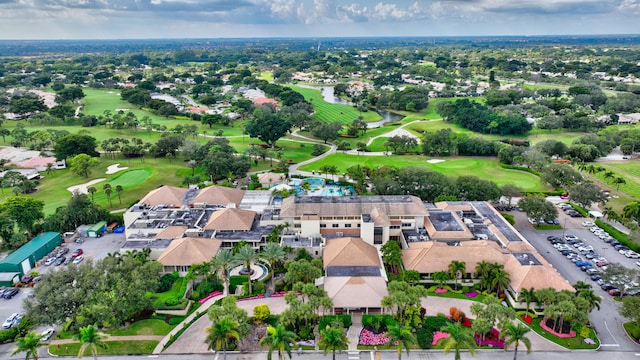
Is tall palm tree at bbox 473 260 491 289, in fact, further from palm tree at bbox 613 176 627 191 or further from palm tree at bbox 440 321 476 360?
→ palm tree at bbox 613 176 627 191

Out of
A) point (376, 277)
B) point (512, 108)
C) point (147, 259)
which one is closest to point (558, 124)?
point (512, 108)

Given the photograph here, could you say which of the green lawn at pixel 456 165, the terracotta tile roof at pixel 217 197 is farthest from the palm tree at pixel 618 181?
the terracotta tile roof at pixel 217 197

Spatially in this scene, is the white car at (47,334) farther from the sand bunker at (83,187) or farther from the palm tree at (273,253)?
the sand bunker at (83,187)

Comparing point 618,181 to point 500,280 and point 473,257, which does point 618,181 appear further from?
point 500,280

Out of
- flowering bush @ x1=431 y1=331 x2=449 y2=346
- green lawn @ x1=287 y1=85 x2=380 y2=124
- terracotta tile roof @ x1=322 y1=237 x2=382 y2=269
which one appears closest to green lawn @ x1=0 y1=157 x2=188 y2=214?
terracotta tile roof @ x1=322 y1=237 x2=382 y2=269

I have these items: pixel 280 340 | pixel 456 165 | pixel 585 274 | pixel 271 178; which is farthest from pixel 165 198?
pixel 456 165
